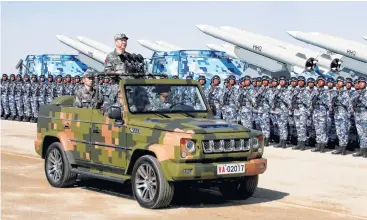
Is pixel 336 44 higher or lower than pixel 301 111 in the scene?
higher

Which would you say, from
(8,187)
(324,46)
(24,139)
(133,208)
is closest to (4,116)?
(24,139)

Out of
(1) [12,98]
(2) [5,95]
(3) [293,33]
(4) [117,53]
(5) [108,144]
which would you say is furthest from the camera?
(3) [293,33]

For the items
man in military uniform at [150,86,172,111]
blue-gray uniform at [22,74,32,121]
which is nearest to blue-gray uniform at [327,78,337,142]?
man in military uniform at [150,86,172,111]

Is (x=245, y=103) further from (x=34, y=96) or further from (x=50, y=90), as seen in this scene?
(x=34, y=96)

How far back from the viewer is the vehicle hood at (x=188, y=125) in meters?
9.19

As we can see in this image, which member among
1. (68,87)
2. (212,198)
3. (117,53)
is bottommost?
(212,198)

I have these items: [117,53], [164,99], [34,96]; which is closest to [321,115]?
[117,53]

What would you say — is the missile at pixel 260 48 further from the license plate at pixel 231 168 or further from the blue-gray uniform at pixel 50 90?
the license plate at pixel 231 168

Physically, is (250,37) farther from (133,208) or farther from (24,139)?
(133,208)

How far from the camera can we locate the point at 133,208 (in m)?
9.48

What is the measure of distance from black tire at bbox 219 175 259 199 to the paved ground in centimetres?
14

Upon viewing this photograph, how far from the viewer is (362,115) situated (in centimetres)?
1609

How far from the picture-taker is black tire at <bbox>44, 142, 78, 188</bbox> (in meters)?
11.0

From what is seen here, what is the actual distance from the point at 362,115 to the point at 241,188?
22.2 ft
